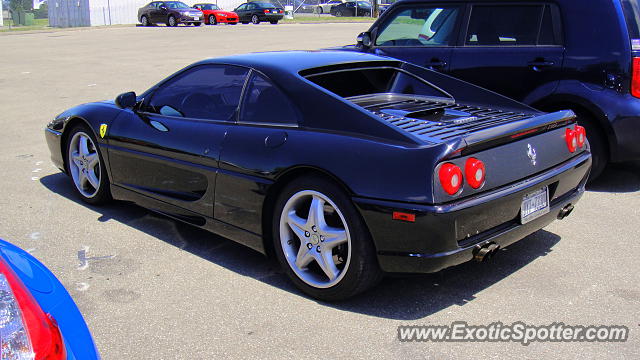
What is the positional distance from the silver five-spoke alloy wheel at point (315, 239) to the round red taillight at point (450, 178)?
0.60 m

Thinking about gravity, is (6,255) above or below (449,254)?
above

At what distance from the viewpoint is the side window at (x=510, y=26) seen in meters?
6.26

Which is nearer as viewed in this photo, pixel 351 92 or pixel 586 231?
pixel 351 92

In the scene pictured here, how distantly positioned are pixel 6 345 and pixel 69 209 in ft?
12.9

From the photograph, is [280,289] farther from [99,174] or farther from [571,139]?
[99,174]

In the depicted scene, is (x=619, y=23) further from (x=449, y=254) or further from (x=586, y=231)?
(x=449, y=254)

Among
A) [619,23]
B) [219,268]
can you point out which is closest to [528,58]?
[619,23]

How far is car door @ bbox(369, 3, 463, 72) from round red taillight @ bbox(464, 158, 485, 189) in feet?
11.1

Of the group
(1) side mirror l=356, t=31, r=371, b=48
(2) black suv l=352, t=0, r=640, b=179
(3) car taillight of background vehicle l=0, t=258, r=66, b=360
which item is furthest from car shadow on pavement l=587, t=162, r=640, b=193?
(3) car taillight of background vehicle l=0, t=258, r=66, b=360

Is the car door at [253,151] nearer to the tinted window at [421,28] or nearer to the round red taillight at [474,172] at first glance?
the round red taillight at [474,172]

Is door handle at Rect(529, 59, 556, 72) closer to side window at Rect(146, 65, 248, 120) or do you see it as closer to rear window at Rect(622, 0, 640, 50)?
rear window at Rect(622, 0, 640, 50)

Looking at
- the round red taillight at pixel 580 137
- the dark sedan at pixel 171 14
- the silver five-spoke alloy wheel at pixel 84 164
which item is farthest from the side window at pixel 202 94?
the dark sedan at pixel 171 14

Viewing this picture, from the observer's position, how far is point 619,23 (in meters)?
5.82

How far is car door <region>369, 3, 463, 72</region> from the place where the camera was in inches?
269
